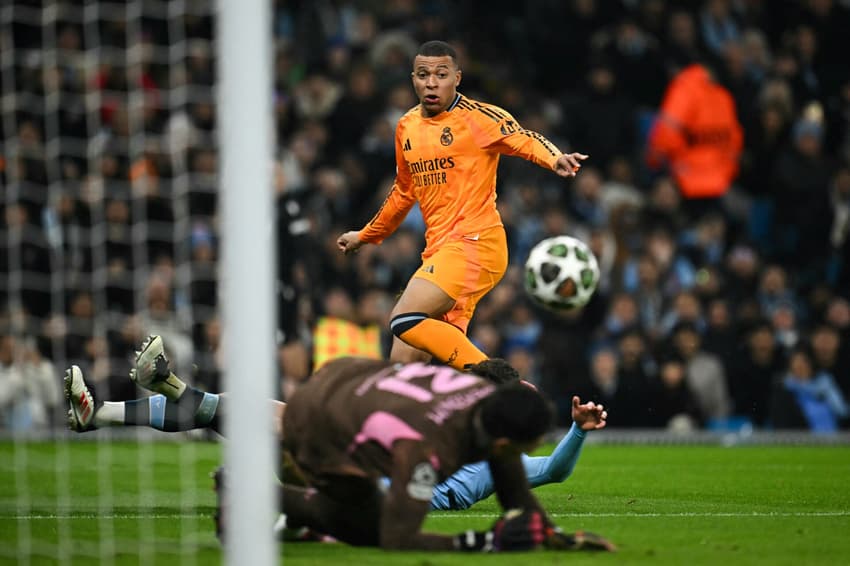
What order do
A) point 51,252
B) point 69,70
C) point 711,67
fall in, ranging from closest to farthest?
point 51,252
point 69,70
point 711,67

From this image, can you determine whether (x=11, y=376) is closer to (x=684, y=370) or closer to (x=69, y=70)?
(x=69, y=70)

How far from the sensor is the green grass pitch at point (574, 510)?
6.25 meters

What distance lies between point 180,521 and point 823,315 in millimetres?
9729

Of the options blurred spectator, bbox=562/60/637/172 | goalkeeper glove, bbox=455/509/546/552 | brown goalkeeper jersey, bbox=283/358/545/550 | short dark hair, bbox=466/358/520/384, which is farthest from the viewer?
blurred spectator, bbox=562/60/637/172

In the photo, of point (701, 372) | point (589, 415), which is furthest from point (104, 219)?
point (589, 415)

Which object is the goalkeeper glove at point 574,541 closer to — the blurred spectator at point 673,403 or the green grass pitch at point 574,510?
the green grass pitch at point 574,510

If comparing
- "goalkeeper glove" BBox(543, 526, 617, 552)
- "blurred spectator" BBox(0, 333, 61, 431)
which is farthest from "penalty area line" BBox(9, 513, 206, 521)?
"blurred spectator" BBox(0, 333, 61, 431)

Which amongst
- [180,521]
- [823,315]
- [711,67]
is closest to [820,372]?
[823,315]

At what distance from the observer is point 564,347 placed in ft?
48.7

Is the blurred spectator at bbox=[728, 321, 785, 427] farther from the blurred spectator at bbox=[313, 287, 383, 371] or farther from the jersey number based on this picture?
the jersey number

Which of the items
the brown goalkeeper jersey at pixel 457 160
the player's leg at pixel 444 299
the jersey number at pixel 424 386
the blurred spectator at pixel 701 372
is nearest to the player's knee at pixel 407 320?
the player's leg at pixel 444 299

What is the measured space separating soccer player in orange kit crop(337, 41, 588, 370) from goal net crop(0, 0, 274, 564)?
3011 mm

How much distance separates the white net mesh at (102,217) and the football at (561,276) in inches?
117

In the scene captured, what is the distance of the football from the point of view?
31.8 feet
